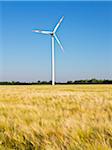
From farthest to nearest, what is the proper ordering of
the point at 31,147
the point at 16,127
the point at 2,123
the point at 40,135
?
1. the point at 2,123
2. the point at 16,127
3. the point at 40,135
4. the point at 31,147

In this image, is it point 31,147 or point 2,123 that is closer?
point 31,147

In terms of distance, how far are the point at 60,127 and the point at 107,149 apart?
4.04 feet

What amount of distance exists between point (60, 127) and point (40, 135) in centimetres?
32

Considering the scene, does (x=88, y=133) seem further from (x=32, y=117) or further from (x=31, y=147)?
(x=32, y=117)

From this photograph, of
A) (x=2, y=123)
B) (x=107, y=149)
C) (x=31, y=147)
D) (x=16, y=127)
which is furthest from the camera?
(x=2, y=123)

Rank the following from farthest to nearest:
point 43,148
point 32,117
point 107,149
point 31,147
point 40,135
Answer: point 32,117, point 40,135, point 31,147, point 43,148, point 107,149

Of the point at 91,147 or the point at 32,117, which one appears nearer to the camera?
the point at 91,147

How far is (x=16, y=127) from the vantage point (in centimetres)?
485

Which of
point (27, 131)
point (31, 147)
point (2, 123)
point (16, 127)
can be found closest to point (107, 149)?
point (31, 147)

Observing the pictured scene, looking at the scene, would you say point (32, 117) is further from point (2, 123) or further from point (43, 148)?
point (43, 148)

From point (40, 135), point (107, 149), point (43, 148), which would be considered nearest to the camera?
point (107, 149)

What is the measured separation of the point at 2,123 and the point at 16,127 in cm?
49

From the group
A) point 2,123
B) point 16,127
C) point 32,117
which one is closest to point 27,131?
point 16,127

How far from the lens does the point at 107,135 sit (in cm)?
396
